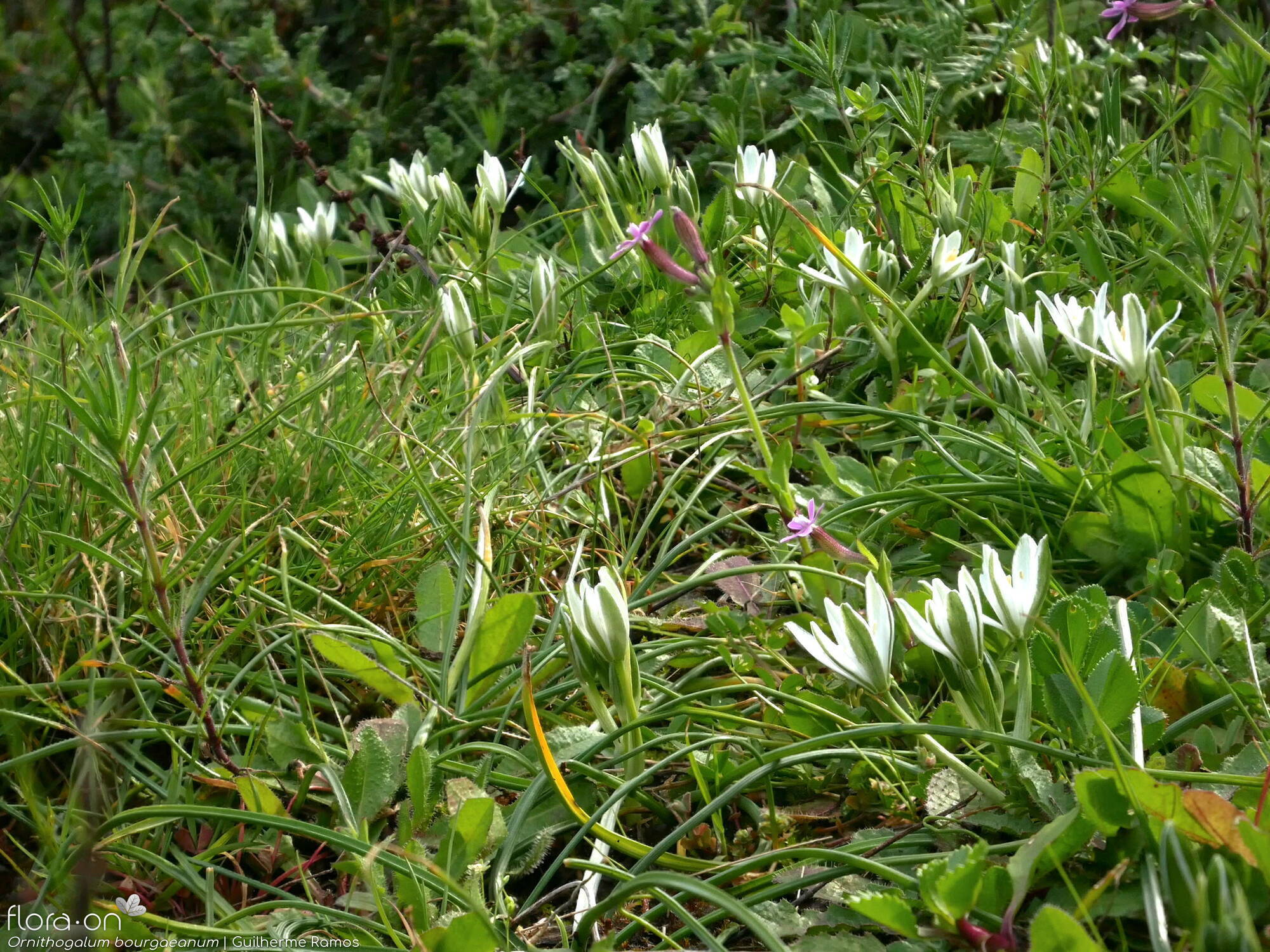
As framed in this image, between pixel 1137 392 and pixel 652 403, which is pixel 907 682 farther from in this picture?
pixel 652 403

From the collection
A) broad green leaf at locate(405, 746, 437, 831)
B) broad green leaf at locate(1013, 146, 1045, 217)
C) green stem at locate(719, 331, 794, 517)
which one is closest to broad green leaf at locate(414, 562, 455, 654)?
broad green leaf at locate(405, 746, 437, 831)

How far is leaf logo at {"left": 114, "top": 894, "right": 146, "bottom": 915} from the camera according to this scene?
1.10 m

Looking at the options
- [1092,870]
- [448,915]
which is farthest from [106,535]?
[1092,870]

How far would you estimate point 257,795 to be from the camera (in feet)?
4.00

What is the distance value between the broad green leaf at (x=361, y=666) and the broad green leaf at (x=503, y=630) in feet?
0.29

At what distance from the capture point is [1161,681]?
1.23m

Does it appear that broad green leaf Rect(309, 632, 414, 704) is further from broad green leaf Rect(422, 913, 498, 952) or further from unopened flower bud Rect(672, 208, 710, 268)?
unopened flower bud Rect(672, 208, 710, 268)

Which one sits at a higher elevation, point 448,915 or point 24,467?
point 24,467

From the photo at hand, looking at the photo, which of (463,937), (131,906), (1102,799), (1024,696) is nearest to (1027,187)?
(1024,696)

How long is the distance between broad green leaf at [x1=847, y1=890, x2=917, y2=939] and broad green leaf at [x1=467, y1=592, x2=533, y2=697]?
1.96 ft

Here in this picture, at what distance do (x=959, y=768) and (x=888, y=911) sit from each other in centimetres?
23

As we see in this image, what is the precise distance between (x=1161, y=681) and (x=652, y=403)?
3.43ft

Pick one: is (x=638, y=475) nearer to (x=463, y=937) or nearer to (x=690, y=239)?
(x=690, y=239)

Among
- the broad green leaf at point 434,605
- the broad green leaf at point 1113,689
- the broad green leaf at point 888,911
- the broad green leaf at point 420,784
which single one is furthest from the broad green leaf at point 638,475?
the broad green leaf at point 888,911
